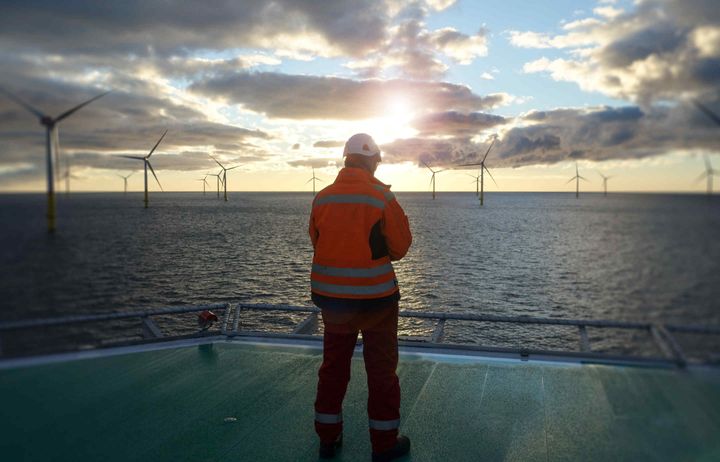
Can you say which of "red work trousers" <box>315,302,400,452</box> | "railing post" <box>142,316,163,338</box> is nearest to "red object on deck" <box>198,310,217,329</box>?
"railing post" <box>142,316,163,338</box>

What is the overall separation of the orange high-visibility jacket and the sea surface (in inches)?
49.0

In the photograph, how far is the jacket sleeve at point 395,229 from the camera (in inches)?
133

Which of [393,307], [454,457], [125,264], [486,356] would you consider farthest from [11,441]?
[125,264]

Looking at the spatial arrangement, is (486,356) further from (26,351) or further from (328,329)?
(26,351)

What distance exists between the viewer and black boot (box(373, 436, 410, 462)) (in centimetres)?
350

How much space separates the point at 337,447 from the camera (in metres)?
3.72

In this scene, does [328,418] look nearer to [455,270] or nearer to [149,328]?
[149,328]

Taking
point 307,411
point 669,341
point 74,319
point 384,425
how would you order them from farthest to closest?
1. point 74,319
2. point 307,411
3. point 384,425
4. point 669,341

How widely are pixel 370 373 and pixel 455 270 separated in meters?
37.8

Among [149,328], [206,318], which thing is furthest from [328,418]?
[149,328]

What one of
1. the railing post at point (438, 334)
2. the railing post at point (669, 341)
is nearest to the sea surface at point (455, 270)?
the railing post at point (669, 341)

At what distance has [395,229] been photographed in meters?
3.41

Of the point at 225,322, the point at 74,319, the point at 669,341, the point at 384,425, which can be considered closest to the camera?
the point at 669,341

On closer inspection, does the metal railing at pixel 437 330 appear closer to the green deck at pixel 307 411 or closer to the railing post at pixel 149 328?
the railing post at pixel 149 328
